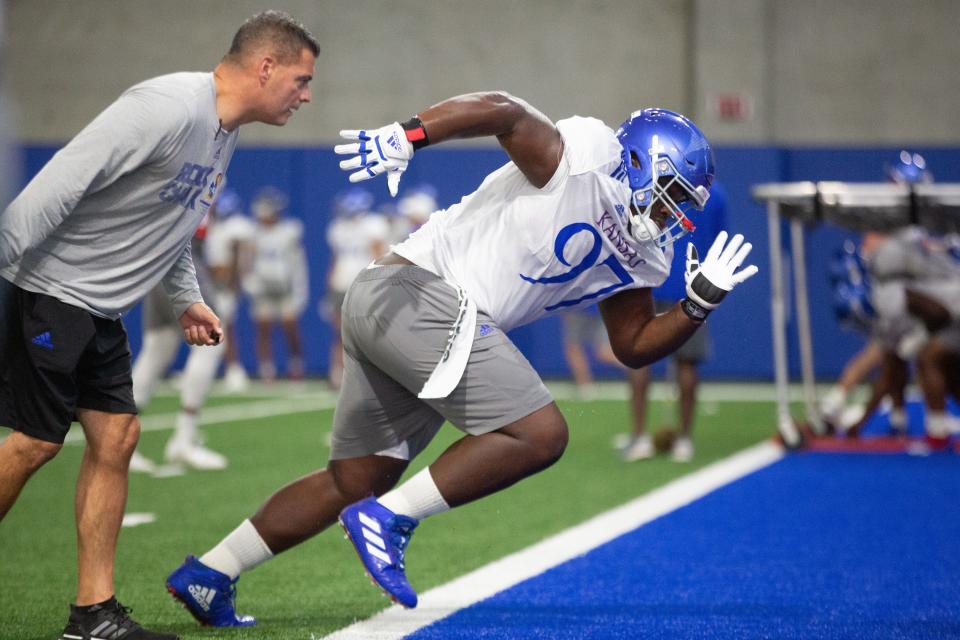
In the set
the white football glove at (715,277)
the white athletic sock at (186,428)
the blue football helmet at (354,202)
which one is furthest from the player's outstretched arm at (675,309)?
the blue football helmet at (354,202)

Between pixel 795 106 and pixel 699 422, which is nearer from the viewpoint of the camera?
pixel 699 422

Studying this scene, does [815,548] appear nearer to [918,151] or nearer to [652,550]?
[652,550]

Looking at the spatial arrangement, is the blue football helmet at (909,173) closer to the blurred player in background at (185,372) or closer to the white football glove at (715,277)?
the blurred player in background at (185,372)

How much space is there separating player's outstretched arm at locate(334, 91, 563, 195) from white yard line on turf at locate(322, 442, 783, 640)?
1543mm

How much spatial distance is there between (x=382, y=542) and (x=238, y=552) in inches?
31.3

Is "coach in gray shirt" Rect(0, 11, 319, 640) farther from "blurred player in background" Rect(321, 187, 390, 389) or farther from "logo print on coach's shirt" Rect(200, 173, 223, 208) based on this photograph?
"blurred player in background" Rect(321, 187, 390, 389)

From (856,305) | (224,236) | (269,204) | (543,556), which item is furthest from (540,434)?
(269,204)

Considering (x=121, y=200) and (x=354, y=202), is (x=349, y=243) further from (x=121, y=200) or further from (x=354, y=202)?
(x=121, y=200)

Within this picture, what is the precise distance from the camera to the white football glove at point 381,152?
3623 mm

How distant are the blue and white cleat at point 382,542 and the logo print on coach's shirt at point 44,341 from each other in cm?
99

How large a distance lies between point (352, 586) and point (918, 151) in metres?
15.2

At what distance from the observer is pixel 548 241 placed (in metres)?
3.97

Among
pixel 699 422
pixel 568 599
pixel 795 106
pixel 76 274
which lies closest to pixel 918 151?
pixel 795 106

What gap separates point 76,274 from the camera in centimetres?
392
